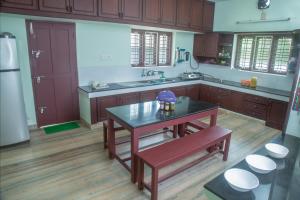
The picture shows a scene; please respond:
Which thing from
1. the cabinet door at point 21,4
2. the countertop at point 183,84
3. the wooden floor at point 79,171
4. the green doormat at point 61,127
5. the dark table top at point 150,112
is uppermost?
the cabinet door at point 21,4

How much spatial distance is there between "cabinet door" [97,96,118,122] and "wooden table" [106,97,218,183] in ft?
3.41

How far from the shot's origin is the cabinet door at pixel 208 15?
4867 millimetres

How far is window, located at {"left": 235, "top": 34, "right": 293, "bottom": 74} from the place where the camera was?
4086mm

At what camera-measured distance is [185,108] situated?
2.83 metres

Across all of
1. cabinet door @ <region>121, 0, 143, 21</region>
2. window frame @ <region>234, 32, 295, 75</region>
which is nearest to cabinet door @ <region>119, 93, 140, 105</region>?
cabinet door @ <region>121, 0, 143, 21</region>

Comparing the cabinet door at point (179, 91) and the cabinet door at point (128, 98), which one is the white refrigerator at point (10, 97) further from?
the cabinet door at point (179, 91)

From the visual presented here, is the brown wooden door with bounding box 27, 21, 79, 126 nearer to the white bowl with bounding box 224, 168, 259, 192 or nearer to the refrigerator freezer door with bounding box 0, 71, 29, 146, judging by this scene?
the refrigerator freezer door with bounding box 0, 71, 29, 146

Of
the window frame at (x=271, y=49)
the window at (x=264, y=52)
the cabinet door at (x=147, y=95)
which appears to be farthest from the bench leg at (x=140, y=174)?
the window at (x=264, y=52)

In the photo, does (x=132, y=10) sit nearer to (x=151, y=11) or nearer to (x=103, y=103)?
(x=151, y=11)

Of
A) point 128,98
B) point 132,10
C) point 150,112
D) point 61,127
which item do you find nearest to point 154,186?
point 150,112

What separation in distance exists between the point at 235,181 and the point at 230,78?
4.22 metres

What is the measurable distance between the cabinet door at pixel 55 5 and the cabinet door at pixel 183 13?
234 cm

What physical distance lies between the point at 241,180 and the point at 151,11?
353 centimetres

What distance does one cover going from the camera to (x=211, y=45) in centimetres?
507
